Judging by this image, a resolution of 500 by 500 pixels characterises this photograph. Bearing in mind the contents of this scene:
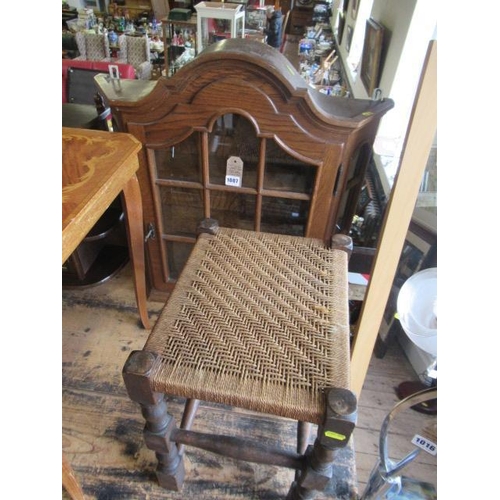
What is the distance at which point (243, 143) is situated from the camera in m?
0.94

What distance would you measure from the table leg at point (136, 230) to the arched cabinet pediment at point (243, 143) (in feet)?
0.29

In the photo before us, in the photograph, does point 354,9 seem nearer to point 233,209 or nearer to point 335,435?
point 233,209

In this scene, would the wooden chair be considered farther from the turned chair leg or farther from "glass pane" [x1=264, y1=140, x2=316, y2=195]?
"glass pane" [x1=264, y1=140, x2=316, y2=195]

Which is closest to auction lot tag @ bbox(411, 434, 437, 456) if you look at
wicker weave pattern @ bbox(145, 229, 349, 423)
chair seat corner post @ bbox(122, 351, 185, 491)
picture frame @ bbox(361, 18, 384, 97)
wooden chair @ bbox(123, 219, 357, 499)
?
wooden chair @ bbox(123, 219, 357, 499)

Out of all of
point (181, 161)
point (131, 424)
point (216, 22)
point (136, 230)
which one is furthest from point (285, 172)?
point (216, 22)

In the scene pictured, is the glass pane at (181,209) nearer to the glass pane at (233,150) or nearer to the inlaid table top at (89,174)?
the glass pane at (233,150)

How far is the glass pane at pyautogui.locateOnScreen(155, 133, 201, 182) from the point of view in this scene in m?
0.95

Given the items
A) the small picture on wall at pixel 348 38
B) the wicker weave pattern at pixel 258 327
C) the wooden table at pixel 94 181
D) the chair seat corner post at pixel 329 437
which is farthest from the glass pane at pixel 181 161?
the small picture on wall at pixel 348 38

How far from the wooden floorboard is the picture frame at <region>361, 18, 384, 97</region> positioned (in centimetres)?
124

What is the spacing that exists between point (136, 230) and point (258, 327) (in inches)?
19.4

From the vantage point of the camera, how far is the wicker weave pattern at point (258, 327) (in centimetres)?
58

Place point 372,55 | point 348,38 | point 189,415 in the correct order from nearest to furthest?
point 189,415 → point 372,55 → point 348,38
